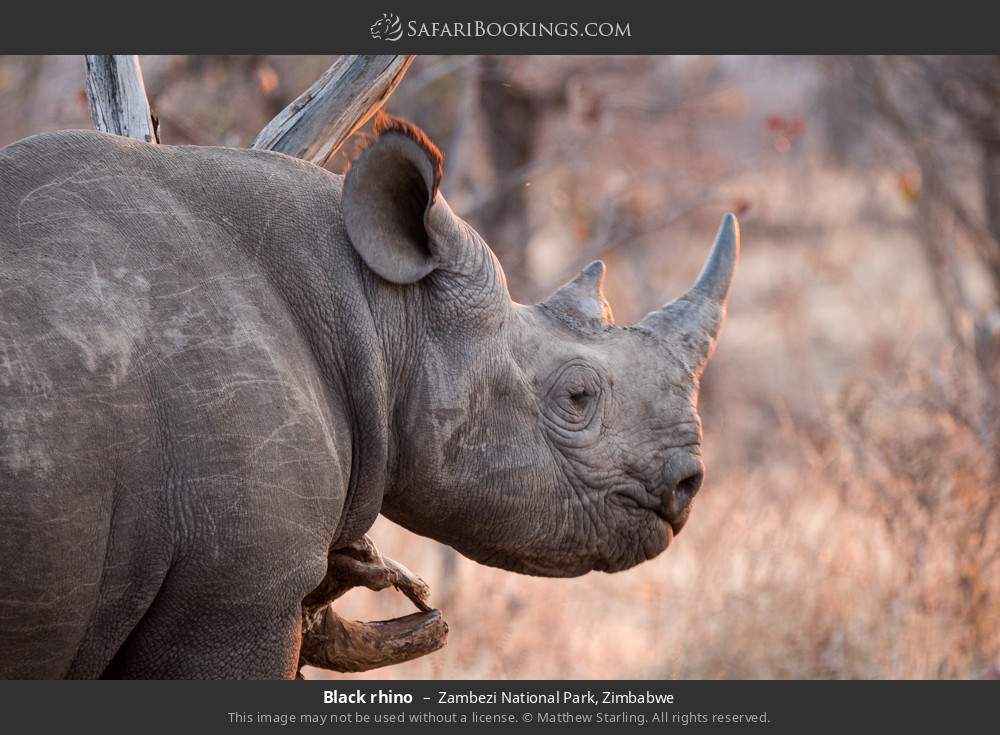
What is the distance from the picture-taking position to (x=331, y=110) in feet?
12.6

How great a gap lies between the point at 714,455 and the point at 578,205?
7.41 feet

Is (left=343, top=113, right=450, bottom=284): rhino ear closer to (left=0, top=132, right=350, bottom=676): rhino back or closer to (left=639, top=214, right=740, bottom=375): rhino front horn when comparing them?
(left=0, top=132, right=350, bottom=676): rhino back

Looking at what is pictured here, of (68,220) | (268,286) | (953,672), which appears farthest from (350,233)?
(953,672)

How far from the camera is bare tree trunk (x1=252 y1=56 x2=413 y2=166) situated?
379 cm

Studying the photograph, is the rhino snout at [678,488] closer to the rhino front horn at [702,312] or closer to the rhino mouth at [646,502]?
the rhino mouth at [646,502]

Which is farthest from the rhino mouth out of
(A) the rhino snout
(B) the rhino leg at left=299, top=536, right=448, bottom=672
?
(B) the rhino leg at left=299, top=536, right=448, bottom=672

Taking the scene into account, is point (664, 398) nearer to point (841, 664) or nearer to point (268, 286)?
point (268, 286)

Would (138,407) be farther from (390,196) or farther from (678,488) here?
(678,488)

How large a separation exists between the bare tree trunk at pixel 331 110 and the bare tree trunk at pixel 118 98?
0.30 metres

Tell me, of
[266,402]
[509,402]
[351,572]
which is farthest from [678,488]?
[266,402]

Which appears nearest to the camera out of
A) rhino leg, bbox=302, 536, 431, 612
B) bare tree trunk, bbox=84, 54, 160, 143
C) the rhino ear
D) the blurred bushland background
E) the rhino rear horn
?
the rhino ear

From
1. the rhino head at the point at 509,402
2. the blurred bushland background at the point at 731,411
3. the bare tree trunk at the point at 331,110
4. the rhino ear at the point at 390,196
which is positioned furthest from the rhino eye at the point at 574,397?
the blurred bushland background at the point at 731,411

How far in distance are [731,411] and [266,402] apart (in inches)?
407

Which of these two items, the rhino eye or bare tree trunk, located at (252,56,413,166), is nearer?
the rhino eye
